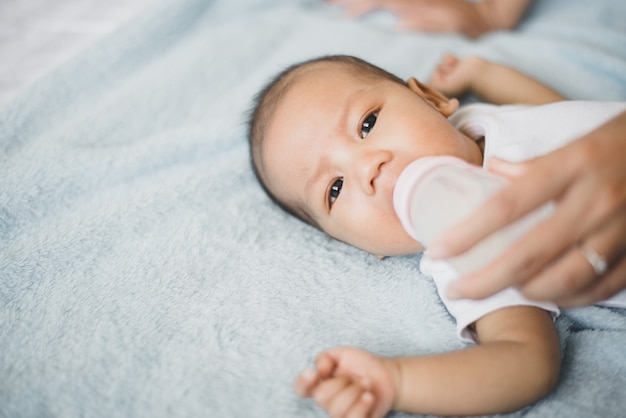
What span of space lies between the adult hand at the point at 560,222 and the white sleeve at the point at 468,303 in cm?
22

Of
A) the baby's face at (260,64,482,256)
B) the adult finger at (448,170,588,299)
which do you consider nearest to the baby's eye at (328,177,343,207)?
the baby's face at (260,64,482,256)

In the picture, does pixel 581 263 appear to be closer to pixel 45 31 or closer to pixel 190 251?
pixel 190 251

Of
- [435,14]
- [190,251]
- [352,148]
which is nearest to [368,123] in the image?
[352,148]

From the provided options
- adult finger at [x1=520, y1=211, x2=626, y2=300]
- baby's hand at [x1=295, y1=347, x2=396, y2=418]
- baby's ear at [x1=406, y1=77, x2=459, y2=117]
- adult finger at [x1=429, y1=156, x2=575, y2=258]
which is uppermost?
adult finger at [x1=429, y1=156, x2=575, y2=258]

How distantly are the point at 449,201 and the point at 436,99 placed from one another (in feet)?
1.78

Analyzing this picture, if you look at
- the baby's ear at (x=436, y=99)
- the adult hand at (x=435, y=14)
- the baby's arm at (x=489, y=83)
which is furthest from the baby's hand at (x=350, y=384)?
the adult hand at (x=435, y=14)

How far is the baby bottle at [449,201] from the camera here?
75 centimetres

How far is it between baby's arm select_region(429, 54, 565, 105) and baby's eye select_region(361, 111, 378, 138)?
46cm

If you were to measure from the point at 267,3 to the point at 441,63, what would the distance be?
637 millimetres

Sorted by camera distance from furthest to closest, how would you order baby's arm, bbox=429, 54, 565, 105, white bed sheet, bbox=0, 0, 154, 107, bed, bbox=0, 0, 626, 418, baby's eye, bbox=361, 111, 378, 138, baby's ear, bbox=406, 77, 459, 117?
white bed sheet, bbox=0, 0, 154, 107 < baby's arm, bbox=429, 54, 565, 105 < baby's ear, bbox=406, 77, 459, 117 < baby's eye, bbox=361, 111, 378, 138 < bed, bbox=0, 0, 626, 418

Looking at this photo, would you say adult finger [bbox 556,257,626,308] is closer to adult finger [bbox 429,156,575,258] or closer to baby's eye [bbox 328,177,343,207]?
adult finger [bbox 429,156,575,258]

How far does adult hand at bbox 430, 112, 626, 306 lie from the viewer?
66 centimetres

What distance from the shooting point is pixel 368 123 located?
110cm

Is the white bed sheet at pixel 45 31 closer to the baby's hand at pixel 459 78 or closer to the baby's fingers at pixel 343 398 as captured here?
the baby's hand at pixel 459 78
